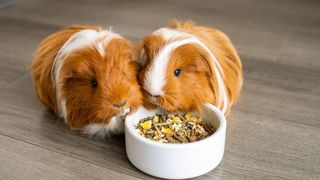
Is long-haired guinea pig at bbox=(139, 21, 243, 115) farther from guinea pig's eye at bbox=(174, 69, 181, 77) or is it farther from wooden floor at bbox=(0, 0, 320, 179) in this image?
wooden floor at bbox=(0, 0, 320, 179)

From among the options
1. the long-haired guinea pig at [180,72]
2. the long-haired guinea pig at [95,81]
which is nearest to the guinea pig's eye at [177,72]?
the long-haired guinea pig at [180,72]

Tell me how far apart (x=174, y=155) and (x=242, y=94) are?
0.57m

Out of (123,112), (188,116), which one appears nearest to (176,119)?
(188,116)

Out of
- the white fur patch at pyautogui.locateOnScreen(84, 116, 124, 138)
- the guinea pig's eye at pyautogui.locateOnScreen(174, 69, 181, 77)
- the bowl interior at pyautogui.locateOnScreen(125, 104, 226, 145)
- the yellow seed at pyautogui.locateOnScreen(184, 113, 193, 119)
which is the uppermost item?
the guinea pig's eye at pyautogui.locateOnScreen(174, 69, 181, 77)

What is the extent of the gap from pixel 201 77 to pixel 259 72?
1.94 ft

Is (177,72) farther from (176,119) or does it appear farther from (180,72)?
(176,119)


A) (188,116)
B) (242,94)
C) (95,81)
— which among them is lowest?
(242,94)

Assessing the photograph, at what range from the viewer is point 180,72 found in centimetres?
111

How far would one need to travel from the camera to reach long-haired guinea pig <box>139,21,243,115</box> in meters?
1.07

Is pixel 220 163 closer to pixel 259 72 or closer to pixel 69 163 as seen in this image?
pixel 69 163

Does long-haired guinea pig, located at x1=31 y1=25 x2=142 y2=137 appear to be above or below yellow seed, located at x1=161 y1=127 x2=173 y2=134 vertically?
above

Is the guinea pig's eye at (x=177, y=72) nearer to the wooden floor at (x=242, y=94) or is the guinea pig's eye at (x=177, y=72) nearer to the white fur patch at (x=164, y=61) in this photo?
the white fur patch at (x=164, y=61)

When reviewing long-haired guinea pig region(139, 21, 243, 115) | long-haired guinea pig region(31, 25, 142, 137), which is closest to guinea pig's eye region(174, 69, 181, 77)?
long-haired guinea pig region(139, 21, 243, 115)

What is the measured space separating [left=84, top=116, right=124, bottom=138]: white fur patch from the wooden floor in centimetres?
3
